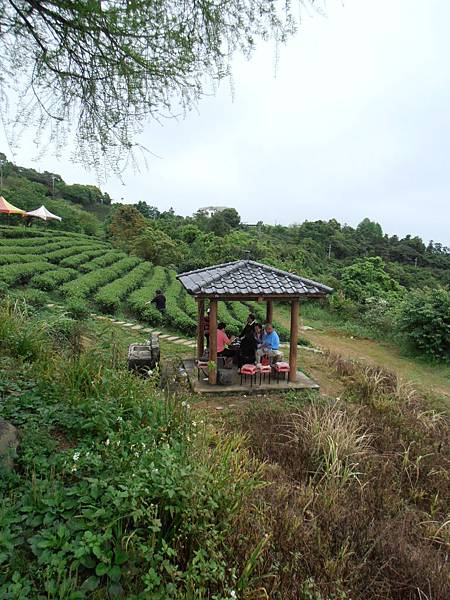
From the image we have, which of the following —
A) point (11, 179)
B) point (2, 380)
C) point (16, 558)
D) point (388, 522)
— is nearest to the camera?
point (16, 558)

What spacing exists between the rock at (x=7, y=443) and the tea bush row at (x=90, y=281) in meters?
10.2

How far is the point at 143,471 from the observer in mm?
2230

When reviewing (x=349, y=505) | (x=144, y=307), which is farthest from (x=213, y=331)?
(x=144, y=307)

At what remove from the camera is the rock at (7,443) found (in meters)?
2.31

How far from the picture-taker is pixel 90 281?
14117 millimetres

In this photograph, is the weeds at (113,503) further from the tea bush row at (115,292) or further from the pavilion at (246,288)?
the tea bush row at (115,292)

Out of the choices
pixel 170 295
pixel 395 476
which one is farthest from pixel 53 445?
pixel 170 295

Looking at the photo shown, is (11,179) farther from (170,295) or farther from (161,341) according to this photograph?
(161,341)

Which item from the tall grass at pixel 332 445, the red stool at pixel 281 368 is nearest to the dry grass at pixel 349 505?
the tall grass at pixel 332 445

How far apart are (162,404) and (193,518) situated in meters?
1.35

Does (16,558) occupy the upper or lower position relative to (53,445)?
lower

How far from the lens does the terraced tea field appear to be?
11703 millimetres

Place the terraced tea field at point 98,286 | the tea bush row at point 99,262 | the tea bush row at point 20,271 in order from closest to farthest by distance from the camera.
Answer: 1. the terraced tea field at point 98,286
2. the tea bush row at point 20,271
3. the tea bush row at point 99,262

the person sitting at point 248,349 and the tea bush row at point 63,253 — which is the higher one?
the tea bush row at point 63,253
